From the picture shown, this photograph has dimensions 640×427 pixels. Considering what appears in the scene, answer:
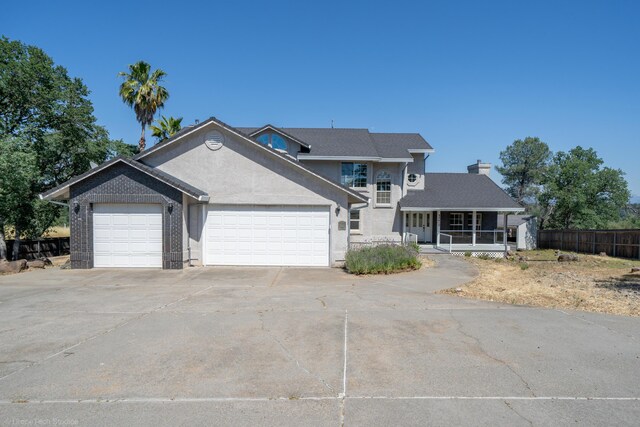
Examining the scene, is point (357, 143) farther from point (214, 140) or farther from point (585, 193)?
point (585, 193)

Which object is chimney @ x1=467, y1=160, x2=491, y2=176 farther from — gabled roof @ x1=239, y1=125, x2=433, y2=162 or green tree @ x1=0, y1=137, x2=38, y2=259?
green tree @ x1=0, y1=137, x2=38, y2=259

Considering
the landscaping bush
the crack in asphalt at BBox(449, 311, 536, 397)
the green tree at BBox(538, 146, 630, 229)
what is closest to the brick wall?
the landscaping bush

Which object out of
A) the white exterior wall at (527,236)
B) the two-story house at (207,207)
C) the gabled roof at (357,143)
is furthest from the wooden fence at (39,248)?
the white exterior wall at (527,236)

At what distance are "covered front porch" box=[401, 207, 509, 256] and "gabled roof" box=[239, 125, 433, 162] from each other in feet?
13.2

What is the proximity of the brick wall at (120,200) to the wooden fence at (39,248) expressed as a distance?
840 cm

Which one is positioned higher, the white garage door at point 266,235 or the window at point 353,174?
the window at point 353,174

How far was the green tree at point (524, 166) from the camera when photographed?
55.1m

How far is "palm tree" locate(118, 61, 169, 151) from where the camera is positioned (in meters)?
26.0

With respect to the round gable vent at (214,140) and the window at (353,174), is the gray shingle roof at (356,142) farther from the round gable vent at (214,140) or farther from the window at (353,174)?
the round gable vent at (214,140)

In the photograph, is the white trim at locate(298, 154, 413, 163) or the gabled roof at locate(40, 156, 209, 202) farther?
the white trim at locate(298, 154, 413, 163)

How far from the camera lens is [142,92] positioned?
26.0 m

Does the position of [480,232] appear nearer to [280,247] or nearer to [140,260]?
[280,247]

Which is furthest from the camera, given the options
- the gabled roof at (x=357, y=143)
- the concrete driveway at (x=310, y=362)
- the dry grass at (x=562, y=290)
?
the gabled roof at (x=357, y=143)

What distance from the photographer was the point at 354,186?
80.7ft
